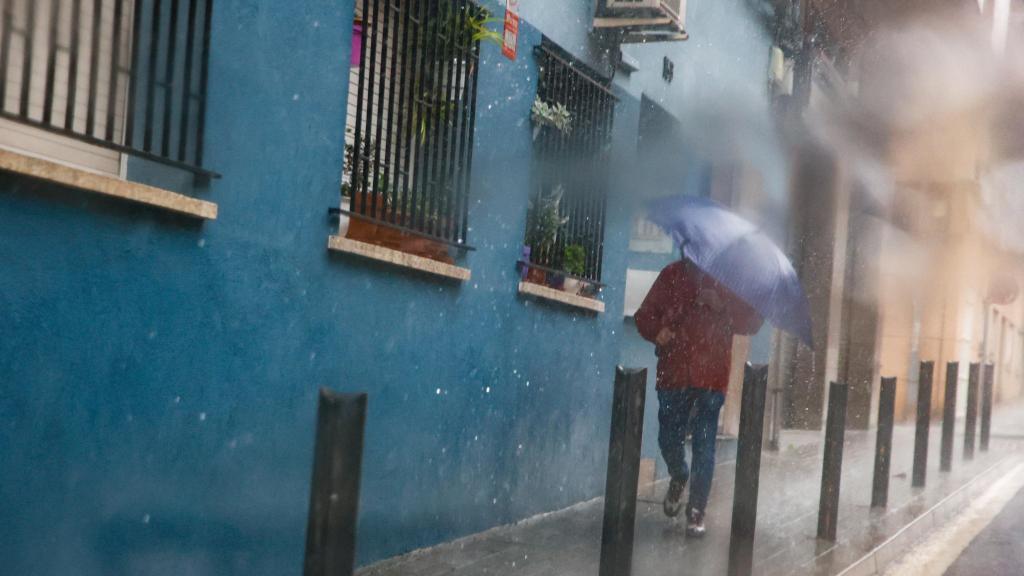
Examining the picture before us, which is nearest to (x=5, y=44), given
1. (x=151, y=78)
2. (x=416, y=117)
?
(x=151, y=78)

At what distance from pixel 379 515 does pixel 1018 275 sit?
3007 cm

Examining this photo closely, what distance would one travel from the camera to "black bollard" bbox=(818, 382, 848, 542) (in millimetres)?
7484

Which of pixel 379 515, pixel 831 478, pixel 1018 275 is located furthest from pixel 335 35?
pixel 1018 275

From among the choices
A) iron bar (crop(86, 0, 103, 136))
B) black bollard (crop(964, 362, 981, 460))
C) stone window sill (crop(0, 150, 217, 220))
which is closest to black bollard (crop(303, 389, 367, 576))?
stone window sill (crop(0, 150, 217, 220))

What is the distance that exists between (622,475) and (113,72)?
2289 mm

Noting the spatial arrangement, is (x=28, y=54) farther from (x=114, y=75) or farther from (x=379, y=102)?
(x=379, y=102)

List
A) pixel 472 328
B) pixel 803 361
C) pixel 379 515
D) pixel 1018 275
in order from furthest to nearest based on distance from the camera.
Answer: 1. pixel 1018 275
2. pixel 803 361
3. pixel 472 328
4. pixel 379 515

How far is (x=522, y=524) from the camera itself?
768 cm

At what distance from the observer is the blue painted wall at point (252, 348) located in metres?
4.04

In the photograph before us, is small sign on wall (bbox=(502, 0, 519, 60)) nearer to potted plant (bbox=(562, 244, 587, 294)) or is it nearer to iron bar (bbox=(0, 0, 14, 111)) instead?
potted plant (bbox=(562, 244, 587, 294))

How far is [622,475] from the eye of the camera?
14.5 ft

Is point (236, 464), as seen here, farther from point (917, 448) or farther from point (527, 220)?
point (917, 448)

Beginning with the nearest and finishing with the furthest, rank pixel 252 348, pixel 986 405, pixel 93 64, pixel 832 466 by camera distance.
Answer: pixel 93 64 < pixel 252 348 < pixel 832 466 < pixel 986 405

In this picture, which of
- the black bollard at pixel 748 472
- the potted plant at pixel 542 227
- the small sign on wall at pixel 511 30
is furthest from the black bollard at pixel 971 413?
the black bollard at pixel 748 472
